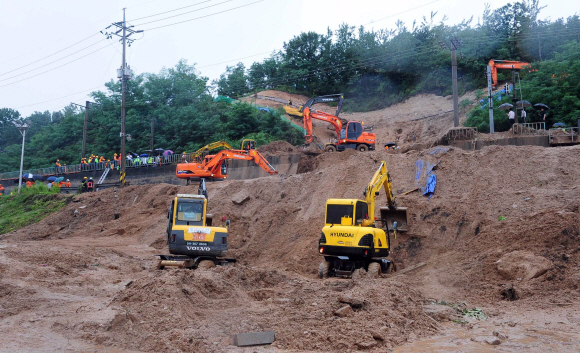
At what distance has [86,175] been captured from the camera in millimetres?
42594

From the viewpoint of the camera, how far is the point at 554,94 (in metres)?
32.0

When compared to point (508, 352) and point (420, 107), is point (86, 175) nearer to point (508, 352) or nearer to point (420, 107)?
point (420, 107)

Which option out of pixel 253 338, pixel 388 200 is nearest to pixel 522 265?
pixel 388 200

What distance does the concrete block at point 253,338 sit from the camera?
7.70 metres

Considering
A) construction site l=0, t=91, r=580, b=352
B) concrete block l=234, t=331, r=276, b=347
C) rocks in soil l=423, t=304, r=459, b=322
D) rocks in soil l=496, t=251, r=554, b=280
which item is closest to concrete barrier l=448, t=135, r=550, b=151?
construction site l=0, t=91, r=580, b=352

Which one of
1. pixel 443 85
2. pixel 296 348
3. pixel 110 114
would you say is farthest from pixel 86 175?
pixel 296 348

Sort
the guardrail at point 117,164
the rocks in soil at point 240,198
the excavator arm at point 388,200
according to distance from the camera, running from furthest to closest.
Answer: the guardrail at point 117,164, the rocks in soil at point 240,198, the excavator arm at point 388,200

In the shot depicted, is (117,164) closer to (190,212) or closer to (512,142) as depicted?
(190,212)

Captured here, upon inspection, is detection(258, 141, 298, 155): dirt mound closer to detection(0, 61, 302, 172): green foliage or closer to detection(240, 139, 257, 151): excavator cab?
detection(240, 139, 257, 151): excavator cab

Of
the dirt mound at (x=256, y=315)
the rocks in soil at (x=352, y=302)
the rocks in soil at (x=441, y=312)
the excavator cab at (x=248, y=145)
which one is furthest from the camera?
the excavator cab at (x=248, y=145)

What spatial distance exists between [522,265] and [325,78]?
150 feet

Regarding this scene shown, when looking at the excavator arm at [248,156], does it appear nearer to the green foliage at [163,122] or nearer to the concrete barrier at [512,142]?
the concrete barrier at [512,142]

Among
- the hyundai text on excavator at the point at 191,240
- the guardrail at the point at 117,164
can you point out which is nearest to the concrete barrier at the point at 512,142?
the hyundai text on excavator at the point at 191,240

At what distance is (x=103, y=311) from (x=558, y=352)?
302 inches
